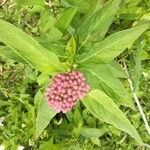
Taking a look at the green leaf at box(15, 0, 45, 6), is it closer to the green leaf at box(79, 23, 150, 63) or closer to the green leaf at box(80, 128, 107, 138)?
the green leaf at box(79, 23, 150, 63)

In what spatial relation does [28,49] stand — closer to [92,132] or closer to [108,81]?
[108,81]

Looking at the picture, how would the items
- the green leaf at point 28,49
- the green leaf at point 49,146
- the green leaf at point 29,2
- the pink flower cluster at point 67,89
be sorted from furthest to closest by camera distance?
1. the green leaf at point 49,146
2. the green leaf at point 29,2
3. the pink flower cluster at point 67,89
4. the green leaf at point 28,49

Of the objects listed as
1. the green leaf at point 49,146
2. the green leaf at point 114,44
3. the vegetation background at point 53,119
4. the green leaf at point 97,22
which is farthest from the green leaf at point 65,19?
the green leaf at point 49,146

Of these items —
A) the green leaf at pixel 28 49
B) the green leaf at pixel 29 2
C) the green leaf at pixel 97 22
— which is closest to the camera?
the green leaf at pixel 28 49

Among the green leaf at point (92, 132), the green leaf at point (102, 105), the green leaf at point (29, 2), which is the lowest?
the green leaf at point (92, 132)

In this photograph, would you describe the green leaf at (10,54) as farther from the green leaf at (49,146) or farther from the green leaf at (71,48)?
the green leaf at (49,146)

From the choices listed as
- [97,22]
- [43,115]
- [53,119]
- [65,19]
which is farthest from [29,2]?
[53,119]

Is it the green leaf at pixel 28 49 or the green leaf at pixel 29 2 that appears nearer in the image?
the green leaf at pixel 28 49
